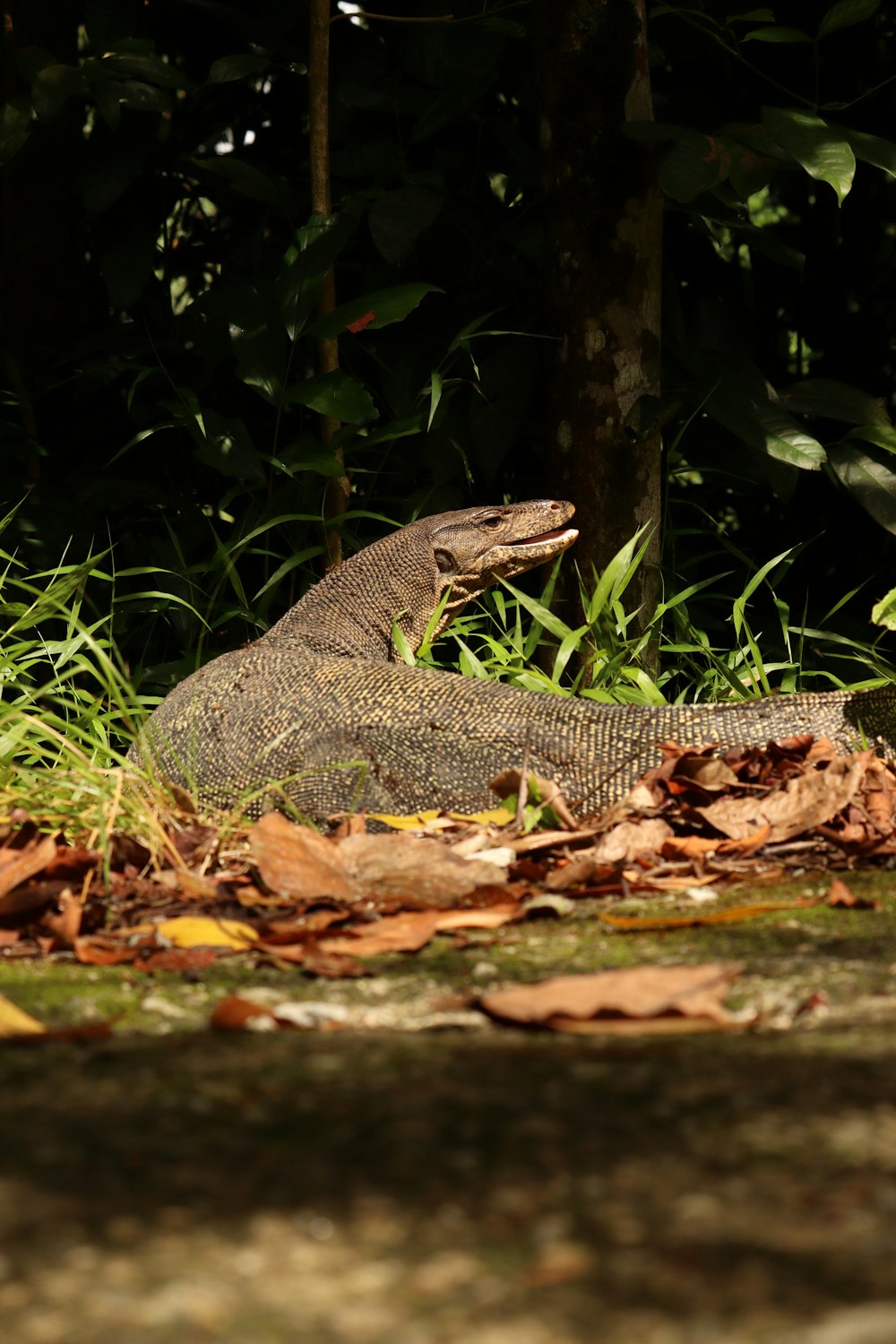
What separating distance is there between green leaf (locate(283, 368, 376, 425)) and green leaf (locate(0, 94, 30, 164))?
4.21 feet

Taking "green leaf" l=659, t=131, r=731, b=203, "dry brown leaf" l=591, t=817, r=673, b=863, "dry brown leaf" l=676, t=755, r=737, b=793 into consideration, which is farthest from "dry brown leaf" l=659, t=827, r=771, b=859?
"green leaf" l=659, t=131, r=731, b=203

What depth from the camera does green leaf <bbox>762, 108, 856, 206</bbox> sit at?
3.80 meters

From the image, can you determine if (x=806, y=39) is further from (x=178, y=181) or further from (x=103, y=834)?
(x=103, y=834)

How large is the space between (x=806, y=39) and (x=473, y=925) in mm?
3398

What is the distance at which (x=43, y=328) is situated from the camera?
218 inches

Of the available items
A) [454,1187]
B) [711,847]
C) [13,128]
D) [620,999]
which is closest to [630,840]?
[711,847]

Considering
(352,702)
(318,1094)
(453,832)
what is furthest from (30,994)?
(352,702)

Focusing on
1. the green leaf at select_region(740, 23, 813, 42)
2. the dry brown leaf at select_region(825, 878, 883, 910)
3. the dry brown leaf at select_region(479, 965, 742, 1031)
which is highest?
the green leaf at select_region(740, 23, 813, 42)

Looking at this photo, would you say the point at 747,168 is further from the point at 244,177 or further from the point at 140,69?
the point at 140,69

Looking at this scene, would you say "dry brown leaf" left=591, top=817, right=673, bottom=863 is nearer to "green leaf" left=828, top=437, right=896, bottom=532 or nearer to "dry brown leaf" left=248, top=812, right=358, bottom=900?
"dry brown leaf" left=248, top=812, right=358, bottom=900

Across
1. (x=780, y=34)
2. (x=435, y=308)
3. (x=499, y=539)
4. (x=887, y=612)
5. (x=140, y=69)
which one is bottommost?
(x=499, y=539)

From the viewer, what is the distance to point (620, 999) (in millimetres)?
1254

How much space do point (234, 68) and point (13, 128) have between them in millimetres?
790

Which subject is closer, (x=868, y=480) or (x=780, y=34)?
(x=780, y=34)
